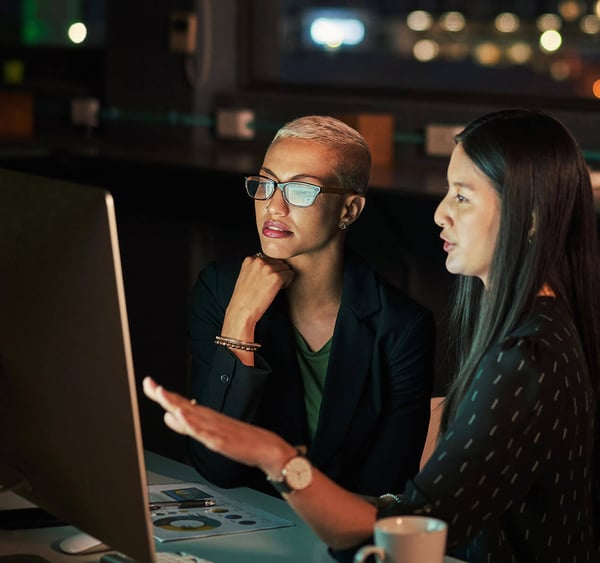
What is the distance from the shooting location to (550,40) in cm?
1262

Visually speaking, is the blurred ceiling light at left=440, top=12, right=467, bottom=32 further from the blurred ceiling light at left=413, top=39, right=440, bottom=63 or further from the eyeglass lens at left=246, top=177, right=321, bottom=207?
the eyeglass lens at left=246, top=177, right=321, bottom=207

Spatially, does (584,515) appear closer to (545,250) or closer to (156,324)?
(545,250)

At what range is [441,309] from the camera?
12.2 ft

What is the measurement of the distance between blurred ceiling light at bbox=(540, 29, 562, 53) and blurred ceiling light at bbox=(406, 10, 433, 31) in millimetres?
1185

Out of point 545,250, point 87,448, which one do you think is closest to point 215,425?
point 87,448

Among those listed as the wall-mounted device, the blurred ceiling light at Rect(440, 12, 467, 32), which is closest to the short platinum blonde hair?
the wall-mounted device

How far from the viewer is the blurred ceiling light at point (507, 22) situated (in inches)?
440

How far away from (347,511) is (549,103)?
8.95ft

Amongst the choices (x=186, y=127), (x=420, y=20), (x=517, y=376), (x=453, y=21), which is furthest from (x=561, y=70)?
(x=517, y=376)

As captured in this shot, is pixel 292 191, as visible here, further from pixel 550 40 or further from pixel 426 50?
pixel 426 50

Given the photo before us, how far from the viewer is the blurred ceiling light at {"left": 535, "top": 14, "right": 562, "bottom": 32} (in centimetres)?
1145

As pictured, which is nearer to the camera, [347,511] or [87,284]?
[87,284]

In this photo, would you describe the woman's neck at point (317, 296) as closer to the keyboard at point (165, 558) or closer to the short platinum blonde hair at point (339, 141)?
the short platinum blonde hair at point (339, 141)

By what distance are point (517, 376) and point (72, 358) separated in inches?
21.1
